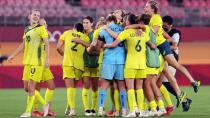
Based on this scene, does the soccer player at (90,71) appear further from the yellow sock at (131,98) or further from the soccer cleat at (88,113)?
the yellow sock at (131,98)

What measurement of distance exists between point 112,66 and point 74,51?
1.31 meters

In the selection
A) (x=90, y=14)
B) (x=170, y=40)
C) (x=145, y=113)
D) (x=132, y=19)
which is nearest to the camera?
(x=132, y=19)

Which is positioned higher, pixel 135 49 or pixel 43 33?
pixel 43 33

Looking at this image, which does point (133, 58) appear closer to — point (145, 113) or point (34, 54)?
point (145, 113)

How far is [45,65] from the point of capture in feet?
53.0

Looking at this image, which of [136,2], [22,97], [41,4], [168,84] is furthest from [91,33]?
[136,2]

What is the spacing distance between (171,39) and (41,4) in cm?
2159

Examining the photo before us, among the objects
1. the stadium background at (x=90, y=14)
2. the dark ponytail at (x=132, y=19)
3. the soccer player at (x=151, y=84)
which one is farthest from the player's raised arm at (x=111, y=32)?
the stadium background at (x=90, y=14)

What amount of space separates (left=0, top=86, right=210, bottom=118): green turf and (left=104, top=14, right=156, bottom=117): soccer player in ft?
3.26

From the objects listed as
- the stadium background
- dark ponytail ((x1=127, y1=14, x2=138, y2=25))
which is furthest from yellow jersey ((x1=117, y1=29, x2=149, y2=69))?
the stadium background

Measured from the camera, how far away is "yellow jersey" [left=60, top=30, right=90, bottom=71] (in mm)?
17016

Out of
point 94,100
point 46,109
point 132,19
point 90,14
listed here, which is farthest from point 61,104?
point 90,14

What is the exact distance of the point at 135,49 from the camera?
1595 centimetres

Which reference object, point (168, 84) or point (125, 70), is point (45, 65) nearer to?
point (125, 70)
